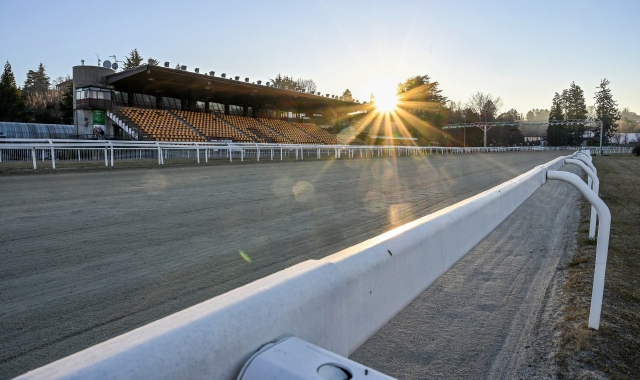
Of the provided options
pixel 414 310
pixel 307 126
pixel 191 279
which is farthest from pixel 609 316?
pixel 307 126

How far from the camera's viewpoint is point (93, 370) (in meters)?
0.81

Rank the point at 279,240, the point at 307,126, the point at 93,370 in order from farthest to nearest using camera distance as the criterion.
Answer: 1. the point at 307,126
2. the point at 279,240
3. the point at 93,370

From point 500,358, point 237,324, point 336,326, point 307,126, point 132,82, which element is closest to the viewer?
point 237,324

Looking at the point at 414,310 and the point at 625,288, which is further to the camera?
the point at 625,288

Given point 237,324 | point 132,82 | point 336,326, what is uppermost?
point 132,82

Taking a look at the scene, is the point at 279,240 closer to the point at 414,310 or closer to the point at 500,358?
the point at 414,310

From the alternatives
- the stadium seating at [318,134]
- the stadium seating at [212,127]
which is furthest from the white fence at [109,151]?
the stadium seating at [318,134]

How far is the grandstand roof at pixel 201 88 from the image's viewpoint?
37.7 m

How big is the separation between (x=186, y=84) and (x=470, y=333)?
137 feet

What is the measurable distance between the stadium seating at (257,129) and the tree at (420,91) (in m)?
50.1

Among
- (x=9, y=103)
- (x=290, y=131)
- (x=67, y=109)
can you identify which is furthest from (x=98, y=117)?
(x=67, y=109)

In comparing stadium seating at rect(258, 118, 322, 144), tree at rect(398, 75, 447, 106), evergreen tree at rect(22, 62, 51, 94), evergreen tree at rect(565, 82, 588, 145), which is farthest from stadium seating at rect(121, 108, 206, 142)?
evergreen tree at rect(565, 82, 588, 145)

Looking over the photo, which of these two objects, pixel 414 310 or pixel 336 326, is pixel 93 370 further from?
pixel 414 310

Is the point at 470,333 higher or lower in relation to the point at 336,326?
lower
